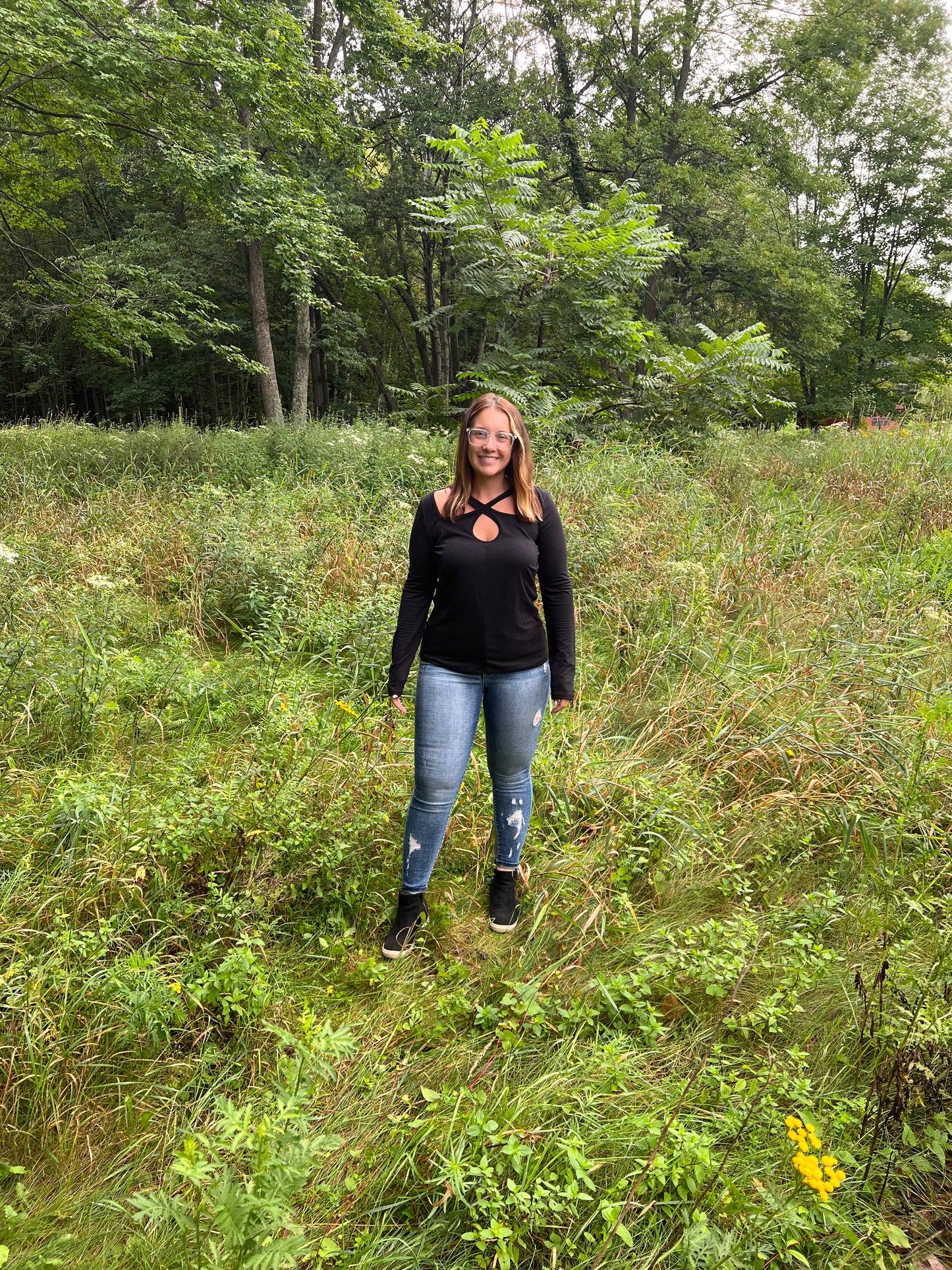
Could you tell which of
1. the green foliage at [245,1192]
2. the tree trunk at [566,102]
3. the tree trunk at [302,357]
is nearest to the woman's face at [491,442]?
the green foliage at [245,1192]

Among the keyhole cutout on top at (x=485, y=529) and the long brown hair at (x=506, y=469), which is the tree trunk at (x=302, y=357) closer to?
the long brown hair at (x=506, y=469)

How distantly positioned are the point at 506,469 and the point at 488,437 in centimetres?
16

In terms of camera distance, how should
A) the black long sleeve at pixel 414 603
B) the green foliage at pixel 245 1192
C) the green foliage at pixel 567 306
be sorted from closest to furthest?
the green foliage at pixel 245 1192
the black long sleeve at pixel 414 603
the green foliage at pixel 567 306

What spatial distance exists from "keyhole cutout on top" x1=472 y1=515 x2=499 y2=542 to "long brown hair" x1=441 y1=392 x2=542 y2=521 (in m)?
0.07

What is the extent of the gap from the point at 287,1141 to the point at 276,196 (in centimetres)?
1012

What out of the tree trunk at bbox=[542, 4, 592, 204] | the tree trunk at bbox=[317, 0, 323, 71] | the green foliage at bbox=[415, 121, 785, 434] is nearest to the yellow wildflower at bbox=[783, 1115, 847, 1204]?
the green foliage at bbox=[415, 121, 785, 434]

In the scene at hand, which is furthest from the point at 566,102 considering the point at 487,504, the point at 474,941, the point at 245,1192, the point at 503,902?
the point at 245,1192

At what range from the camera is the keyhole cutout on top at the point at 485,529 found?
2557 mm

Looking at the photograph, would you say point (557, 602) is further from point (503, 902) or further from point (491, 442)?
point (503, 902)

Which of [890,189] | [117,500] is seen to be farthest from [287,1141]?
[890,189]

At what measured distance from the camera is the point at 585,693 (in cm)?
423

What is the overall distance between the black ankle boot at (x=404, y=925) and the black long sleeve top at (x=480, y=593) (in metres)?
0.80

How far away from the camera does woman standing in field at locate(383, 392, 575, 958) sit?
2.53m

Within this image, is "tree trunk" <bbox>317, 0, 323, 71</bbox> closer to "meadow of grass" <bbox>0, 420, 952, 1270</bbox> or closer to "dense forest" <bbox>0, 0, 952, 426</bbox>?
"dense forest" <bbox>0, 0, 952, 426</bbox>
